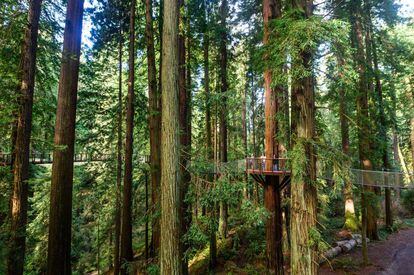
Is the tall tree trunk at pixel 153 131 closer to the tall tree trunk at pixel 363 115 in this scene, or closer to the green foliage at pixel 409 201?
the tall tree trunk at pixel 363 115

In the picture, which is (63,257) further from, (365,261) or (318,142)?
(365,261)

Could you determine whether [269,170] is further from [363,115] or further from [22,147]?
[22,147]

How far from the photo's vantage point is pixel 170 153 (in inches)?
166

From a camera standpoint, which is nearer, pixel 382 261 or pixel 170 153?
pixel 170 153

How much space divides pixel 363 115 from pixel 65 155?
30.8 ft

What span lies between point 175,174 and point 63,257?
2.66 m

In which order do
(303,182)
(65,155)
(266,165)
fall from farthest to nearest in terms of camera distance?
(266,165) < (65,155) < (303,182)

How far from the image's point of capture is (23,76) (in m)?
5.21

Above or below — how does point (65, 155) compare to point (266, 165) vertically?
above

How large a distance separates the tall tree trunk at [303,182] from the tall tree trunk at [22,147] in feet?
16.9

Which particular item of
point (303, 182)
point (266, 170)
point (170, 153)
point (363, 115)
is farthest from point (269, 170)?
point (363, 115)

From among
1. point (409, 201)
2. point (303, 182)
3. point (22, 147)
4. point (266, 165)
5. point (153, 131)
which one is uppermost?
point (153, 131)

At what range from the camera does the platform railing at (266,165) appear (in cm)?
730

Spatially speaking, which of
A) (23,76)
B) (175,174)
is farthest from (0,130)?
(175,174)
